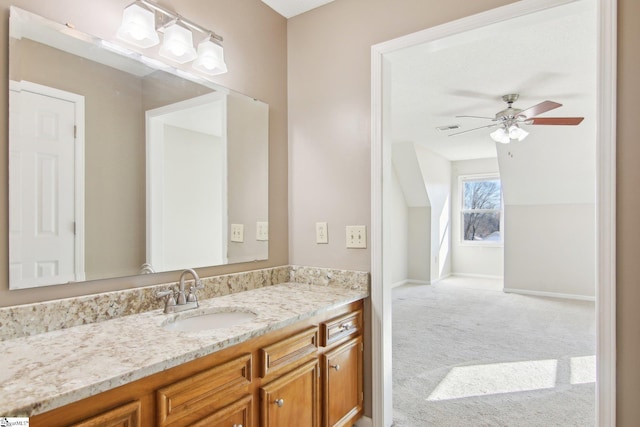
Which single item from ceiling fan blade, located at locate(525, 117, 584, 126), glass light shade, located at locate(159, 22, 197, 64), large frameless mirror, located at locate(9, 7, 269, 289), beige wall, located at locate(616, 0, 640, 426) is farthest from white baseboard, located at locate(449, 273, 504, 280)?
glass light shade, located at locate(159, 22, 197, 64)

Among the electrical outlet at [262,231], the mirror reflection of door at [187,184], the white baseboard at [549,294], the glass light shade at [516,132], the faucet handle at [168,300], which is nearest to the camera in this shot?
the faucet handle at [168,300]

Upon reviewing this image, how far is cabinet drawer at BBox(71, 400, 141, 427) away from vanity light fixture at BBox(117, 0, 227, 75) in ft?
4.52

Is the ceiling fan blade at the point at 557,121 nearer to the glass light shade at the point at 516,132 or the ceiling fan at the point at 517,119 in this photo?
the ceiling fan at the point at 517,119

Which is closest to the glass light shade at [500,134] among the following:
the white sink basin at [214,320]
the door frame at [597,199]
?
the door frame at [597,199]

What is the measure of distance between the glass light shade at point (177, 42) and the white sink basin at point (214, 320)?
1.20 metres

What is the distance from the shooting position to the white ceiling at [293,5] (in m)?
2.16

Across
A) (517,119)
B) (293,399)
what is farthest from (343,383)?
(517,119)

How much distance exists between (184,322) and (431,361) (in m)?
2.31

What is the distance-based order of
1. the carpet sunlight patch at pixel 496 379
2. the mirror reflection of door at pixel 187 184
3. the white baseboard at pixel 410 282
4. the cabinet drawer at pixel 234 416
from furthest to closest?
1. the white baseboard at pixel 410 282
2. the carpet sunlight patch at pixel 496 379
3. the mirror reflection of door at pixel 187 184
4. the cabinet drawer at pixel 234 416

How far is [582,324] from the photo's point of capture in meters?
4.19

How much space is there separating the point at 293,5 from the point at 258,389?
7.05 ft

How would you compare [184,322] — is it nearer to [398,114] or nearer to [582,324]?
[398,114]

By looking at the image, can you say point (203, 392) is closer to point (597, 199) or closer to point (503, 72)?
point (597, 199)

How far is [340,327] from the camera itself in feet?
5.86
